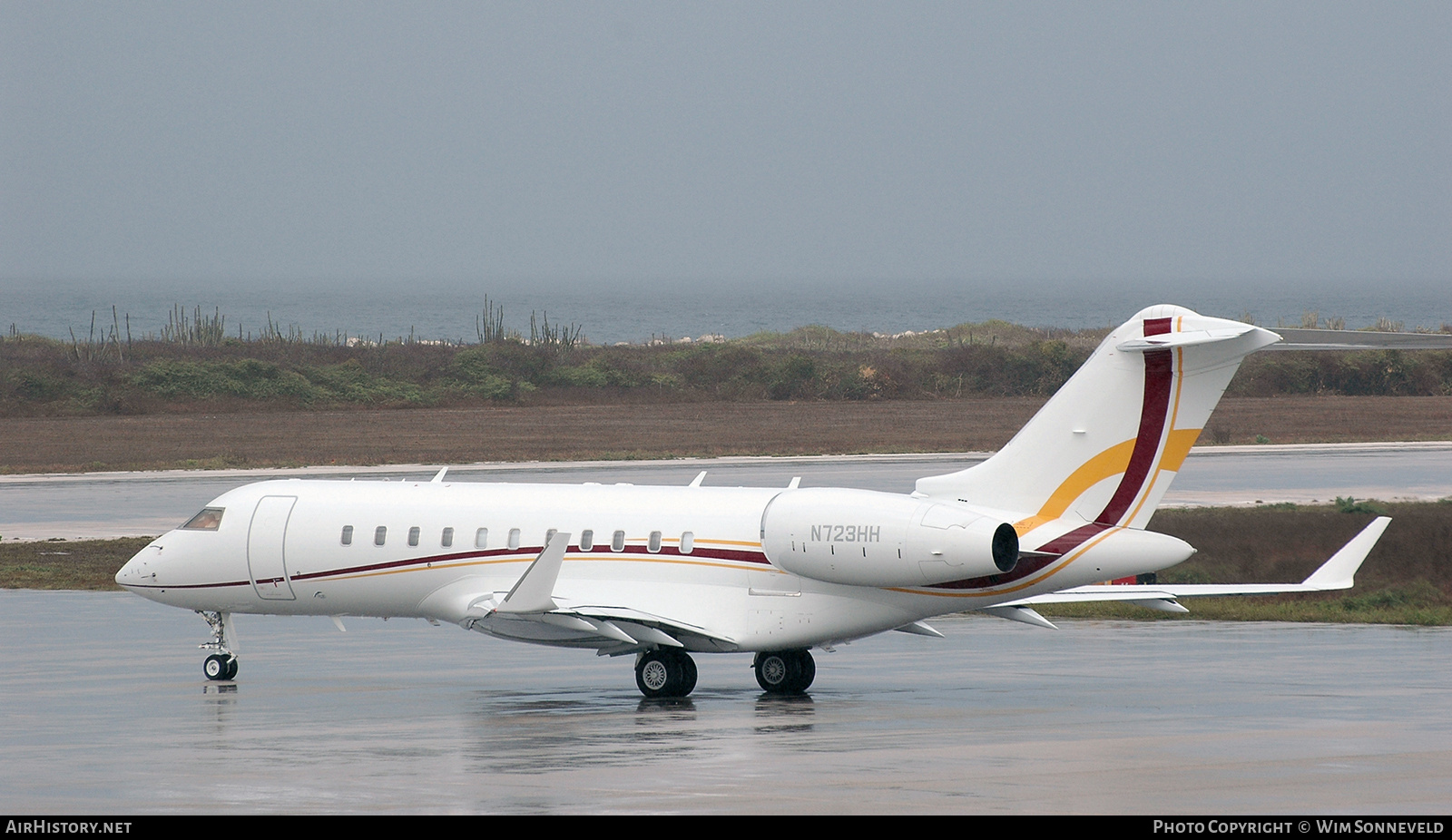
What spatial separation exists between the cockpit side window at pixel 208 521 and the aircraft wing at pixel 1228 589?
10699mm

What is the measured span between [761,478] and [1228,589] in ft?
105

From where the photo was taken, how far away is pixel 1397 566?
33.8 m

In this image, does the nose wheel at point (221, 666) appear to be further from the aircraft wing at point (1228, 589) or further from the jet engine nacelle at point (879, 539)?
the aircraft wing at point (1228, 589)

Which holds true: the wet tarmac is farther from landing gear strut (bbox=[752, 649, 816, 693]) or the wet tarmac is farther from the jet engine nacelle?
the jet engine nacelle

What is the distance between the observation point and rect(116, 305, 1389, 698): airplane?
20625 millimetres

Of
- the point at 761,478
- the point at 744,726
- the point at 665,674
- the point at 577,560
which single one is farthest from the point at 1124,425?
the point at 761,478

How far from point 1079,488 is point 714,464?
40.2 metres

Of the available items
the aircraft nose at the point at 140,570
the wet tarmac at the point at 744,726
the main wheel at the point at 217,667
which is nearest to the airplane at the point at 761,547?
the main wheel at the point at 217,667

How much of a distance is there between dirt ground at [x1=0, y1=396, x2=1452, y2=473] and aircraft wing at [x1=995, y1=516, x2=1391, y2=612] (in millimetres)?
41985

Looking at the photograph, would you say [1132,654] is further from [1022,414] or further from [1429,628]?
[1022,414]

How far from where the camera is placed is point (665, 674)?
22.2 meters

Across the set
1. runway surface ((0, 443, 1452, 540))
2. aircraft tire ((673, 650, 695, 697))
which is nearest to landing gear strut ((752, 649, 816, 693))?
aircraft tire ((673, 650, 695, 697))

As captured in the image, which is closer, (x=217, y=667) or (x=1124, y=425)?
(x=1124, y=425)

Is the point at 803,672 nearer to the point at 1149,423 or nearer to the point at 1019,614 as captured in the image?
the point at 1019,614
